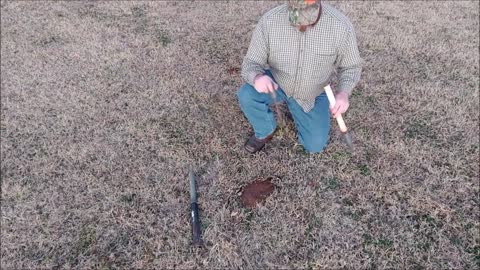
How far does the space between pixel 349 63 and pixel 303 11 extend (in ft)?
2.09

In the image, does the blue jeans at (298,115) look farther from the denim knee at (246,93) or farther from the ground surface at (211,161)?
the ground surface at (211,161)

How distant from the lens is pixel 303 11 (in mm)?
2732

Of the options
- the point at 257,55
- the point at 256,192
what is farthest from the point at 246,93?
the point at 256,192

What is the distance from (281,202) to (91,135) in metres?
1.98

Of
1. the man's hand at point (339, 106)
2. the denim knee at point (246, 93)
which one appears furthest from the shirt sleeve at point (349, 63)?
the denim knee at point (246, 93)

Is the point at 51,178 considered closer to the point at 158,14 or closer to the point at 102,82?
the point at 102,82

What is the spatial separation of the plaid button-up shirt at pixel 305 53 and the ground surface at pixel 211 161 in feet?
2.34

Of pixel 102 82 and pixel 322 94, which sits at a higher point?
pixel 322 94

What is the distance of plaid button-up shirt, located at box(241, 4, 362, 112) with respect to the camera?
2.98m

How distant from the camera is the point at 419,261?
2.83 meters

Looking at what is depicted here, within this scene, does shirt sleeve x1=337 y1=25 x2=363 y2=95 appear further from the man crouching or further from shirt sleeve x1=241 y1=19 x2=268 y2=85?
shirt sleeve x1=241 y1=19 x2=268 y2=85

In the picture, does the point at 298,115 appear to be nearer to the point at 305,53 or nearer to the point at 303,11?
the point at 305,53

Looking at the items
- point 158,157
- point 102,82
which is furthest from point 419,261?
point 102,82

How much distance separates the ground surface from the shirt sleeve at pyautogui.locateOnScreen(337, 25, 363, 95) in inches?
31.3
